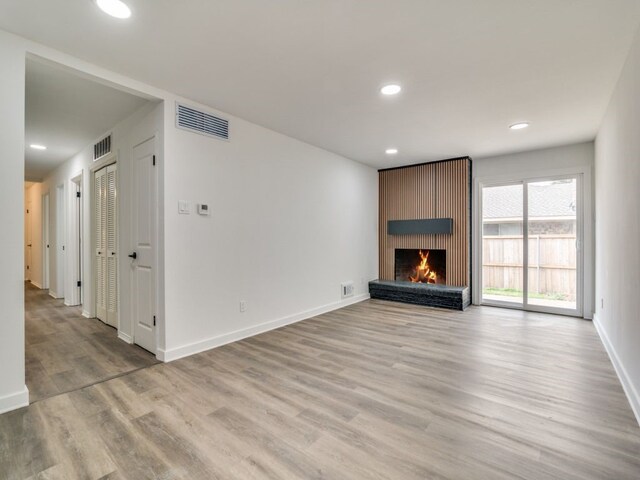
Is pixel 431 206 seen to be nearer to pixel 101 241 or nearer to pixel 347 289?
pixel 347 289

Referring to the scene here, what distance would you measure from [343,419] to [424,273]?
4.50 metres

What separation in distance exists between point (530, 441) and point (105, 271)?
4.86m

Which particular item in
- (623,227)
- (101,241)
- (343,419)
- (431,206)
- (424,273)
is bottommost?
(343,419)

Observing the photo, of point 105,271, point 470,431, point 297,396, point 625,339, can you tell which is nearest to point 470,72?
point 625,339

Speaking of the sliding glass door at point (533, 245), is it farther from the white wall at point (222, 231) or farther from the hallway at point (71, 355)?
the hallway at point (71, 355)

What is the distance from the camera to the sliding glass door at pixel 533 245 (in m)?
4.81

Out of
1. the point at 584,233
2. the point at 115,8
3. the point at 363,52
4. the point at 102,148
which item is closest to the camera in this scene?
the point at 115,8

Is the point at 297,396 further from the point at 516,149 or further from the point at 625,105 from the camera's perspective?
the point at 516,149

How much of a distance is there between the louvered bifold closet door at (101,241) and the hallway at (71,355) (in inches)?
10.7

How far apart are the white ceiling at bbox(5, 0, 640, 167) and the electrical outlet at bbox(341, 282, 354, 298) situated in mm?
2849

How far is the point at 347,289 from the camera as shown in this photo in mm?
5582

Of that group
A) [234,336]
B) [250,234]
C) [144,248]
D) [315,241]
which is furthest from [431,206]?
[144,248]

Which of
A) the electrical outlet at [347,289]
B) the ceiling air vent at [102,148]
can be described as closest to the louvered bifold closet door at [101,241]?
the ceiling air vent at [102,148]

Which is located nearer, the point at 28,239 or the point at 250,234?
the point at 250,234
